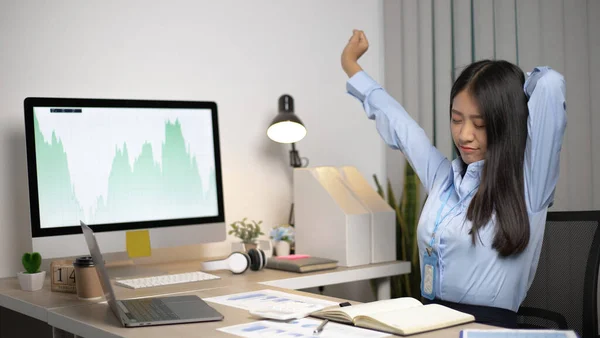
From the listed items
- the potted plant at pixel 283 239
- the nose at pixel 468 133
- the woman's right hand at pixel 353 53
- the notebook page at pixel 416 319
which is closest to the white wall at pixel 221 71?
the potted plant at pixel 283 239

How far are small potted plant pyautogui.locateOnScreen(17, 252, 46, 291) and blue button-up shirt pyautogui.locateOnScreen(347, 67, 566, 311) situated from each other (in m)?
1.14

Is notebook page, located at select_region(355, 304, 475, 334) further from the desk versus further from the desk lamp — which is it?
the desk lamp

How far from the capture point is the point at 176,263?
271 centimetres

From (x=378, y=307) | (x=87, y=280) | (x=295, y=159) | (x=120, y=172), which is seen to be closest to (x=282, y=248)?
(x=295, y=159)

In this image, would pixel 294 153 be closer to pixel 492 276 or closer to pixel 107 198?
pixel 107 198

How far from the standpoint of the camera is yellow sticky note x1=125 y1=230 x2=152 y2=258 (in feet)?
7.77

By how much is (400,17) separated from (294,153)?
860 mm

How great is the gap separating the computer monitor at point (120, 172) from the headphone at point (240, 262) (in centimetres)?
14

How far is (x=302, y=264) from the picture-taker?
2422 mm

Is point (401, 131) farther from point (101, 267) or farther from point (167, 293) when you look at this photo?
point (101, 267)

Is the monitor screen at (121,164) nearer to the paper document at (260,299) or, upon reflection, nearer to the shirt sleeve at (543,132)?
the paper document at (260,299)

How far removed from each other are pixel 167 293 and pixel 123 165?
0.54 meters

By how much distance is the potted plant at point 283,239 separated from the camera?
8.89 ft

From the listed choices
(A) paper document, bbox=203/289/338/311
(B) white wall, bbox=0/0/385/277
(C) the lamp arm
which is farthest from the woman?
(B) white wall, bbox=0/0/385/277
